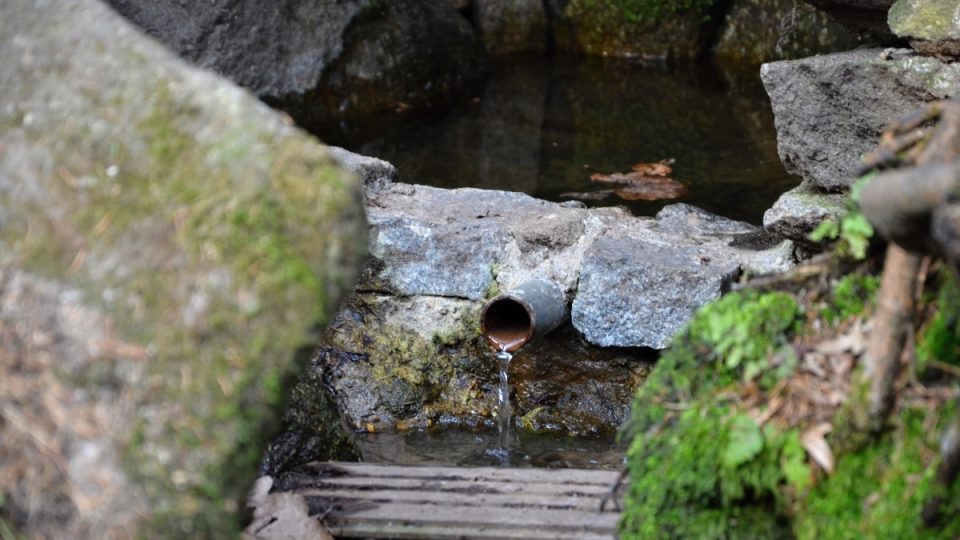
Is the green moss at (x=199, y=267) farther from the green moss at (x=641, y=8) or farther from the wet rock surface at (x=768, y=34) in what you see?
the green moss at (x=641, y=8)

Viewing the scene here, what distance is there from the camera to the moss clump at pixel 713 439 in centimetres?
241

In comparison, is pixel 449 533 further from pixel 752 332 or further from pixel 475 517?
pixel 752 332

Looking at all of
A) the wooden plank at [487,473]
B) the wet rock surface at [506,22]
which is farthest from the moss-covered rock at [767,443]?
the wet rock surface at [506,22]

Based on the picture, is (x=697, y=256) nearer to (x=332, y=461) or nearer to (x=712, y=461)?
(x=332, y=461)

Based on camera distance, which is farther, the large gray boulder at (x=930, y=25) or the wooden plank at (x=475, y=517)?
the large gray boulder at (x=930, y=25)

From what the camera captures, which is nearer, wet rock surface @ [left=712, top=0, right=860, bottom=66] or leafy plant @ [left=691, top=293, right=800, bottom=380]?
leafy plant @ [left=691, top=293, right=800, bottom=380]

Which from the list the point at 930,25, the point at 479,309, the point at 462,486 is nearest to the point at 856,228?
the point at 462,486

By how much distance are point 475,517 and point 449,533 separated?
95mm

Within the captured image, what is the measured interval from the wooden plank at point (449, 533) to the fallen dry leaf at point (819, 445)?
2.41 feet

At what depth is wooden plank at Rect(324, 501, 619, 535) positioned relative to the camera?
3039 millimetres

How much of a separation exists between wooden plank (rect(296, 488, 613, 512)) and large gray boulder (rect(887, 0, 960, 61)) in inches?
76.4

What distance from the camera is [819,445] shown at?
7.72ft

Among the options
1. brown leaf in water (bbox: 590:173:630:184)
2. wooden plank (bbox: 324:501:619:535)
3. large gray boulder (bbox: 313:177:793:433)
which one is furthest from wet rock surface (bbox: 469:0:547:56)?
wooden plank (bbox: 324:501:619:535)

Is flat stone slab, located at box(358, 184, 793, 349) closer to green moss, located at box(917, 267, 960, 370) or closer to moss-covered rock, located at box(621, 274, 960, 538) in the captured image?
moss-covered rock, located at box(621, 274, 960, 538)
